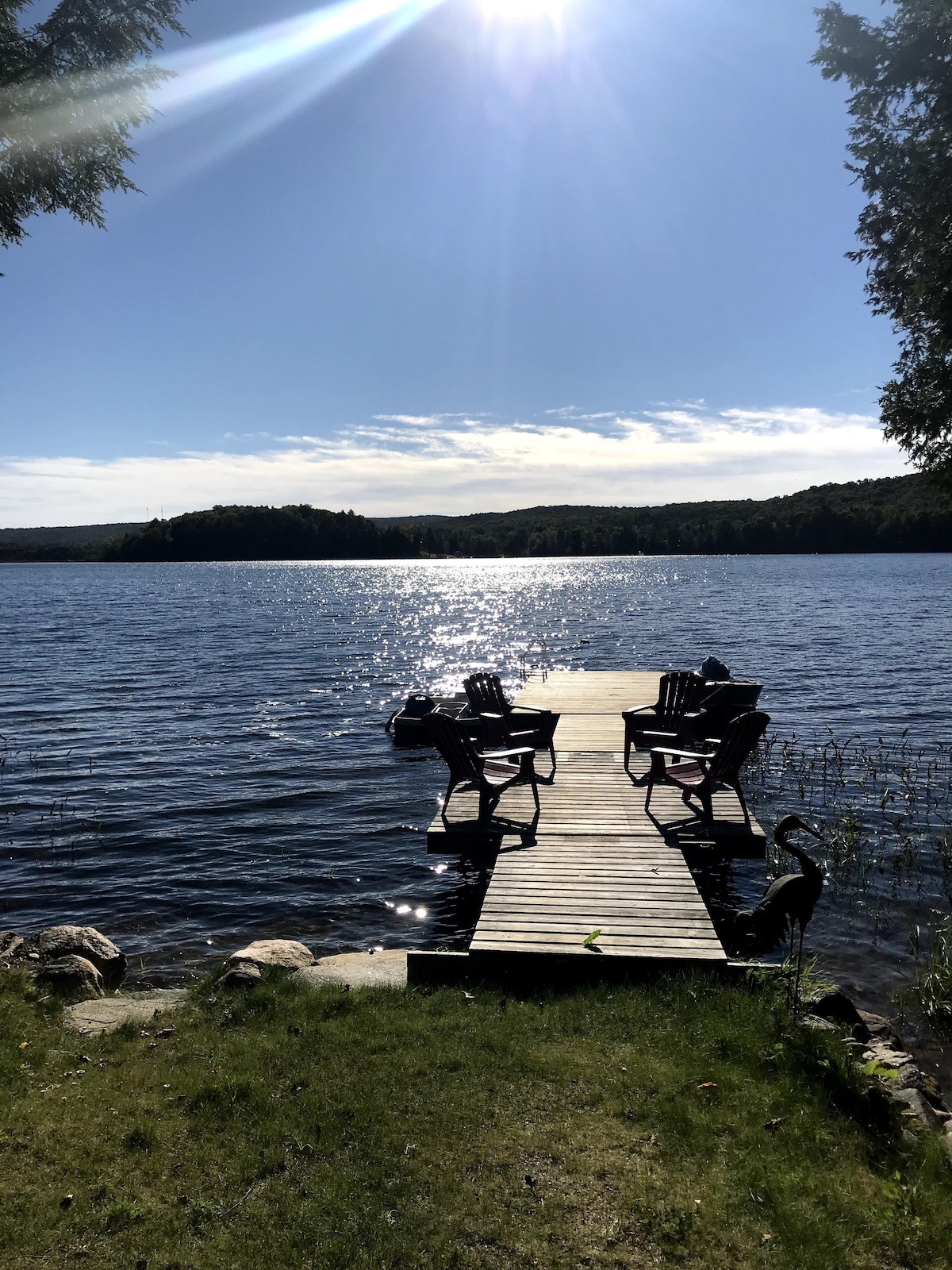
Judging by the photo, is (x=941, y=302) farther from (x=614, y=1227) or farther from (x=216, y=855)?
(x=216, y=855)

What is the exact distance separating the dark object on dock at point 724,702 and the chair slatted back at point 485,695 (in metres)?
4.38

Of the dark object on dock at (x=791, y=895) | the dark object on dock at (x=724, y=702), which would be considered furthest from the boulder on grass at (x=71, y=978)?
the dark object on dock at (x=724, y=702)

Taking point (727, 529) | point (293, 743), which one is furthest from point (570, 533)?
point (293, 743)

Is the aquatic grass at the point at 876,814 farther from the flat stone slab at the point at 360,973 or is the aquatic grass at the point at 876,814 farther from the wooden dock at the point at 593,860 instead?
the flat stone slab at the point at 360,973

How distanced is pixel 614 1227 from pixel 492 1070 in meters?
1.27

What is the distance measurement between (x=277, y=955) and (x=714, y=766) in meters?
4.45

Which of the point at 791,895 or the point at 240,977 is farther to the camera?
the point at 240,977

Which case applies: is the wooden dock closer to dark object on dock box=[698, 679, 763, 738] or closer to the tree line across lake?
dark object on dock box=[698, 679, 763, 738]

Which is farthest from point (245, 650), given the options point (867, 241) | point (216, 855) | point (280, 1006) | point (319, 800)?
point (280, 1006)

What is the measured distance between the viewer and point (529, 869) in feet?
24.4

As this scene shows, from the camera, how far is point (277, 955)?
6.71 m

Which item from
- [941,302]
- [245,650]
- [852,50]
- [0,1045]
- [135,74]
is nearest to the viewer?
[0,1045]

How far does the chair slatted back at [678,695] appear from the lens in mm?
11438

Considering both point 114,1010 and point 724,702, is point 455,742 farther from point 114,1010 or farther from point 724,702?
point 724,702
